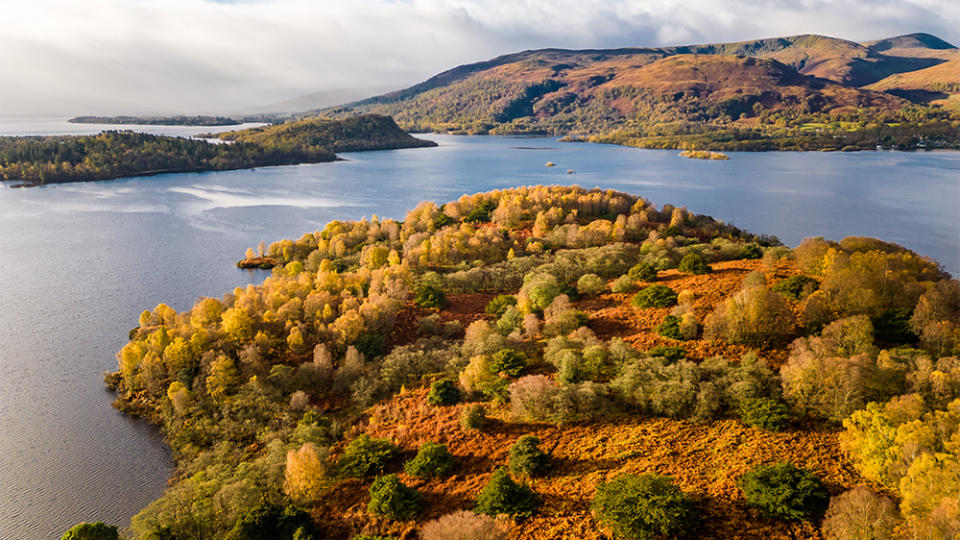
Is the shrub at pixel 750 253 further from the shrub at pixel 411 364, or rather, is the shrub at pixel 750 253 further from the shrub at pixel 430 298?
the shrub at pixel 411 364

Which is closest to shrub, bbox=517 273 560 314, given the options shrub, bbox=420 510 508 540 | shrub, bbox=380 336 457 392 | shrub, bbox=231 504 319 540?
shrub, bbox=380 336 457 392

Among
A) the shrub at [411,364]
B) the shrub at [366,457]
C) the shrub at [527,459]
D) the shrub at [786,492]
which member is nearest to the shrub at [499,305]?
the shrub at [411,364]

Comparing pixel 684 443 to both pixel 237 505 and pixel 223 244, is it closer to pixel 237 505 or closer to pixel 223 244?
pixel 237 505

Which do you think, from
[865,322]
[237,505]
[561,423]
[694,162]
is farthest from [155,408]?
[694,162]

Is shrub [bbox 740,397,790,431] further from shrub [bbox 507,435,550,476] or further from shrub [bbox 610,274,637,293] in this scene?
shrub [bbox 610,274,637,293]

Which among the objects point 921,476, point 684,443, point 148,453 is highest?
point 921,476

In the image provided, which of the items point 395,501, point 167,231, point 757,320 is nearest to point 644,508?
point 395,501

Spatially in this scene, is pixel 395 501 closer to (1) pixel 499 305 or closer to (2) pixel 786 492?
(2) pixel 786 492
